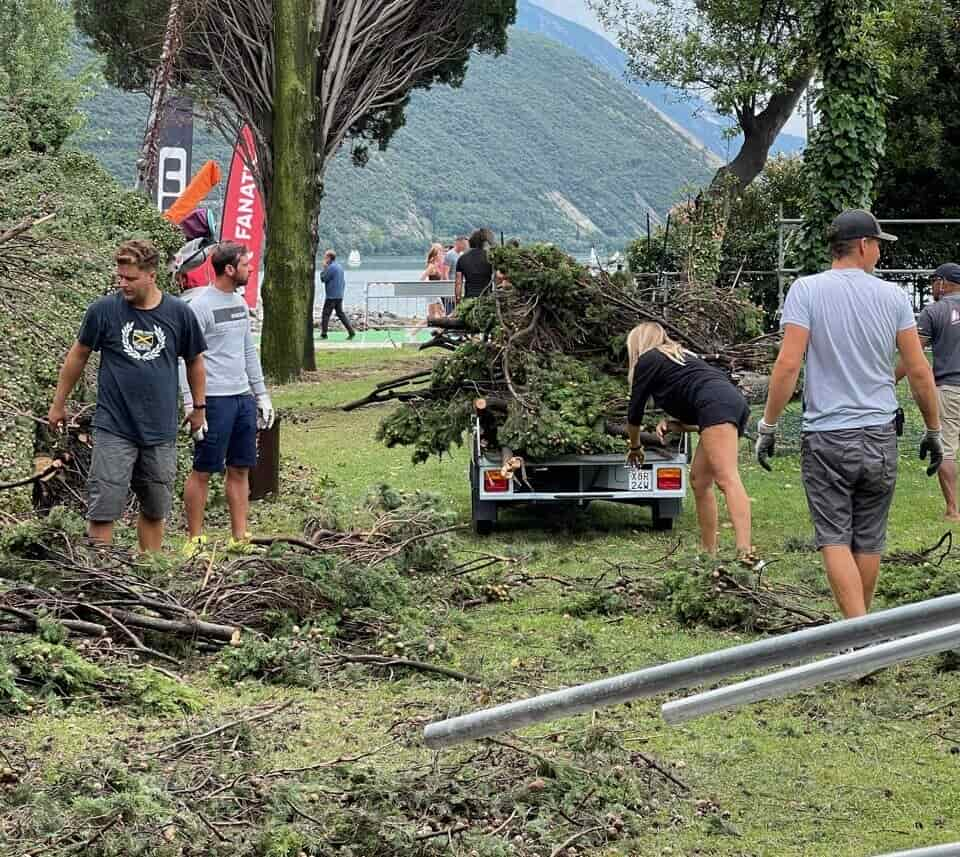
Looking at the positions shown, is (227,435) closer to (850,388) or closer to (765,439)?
(765,439)

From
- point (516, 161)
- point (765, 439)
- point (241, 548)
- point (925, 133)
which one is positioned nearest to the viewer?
point (765, 439)

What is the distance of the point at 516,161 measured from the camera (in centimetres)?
14412

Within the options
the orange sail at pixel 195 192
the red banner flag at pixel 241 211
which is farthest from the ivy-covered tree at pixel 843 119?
the red banner flag at pixel 241 211

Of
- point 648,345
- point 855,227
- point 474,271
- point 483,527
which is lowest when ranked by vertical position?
point 483,527

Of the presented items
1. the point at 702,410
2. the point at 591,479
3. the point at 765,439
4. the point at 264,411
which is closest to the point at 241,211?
the point at 591,479

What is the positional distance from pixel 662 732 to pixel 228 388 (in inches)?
176

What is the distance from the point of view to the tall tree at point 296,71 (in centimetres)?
2438

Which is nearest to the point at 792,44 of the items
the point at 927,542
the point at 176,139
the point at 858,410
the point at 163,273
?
the point at 176,139

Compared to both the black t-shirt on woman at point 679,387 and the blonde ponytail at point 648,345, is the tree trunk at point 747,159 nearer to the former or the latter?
the blonde ponytail at point 648,345

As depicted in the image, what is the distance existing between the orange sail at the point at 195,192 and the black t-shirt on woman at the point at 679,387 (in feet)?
46.7

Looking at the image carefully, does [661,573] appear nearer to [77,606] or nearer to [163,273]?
[77,606]

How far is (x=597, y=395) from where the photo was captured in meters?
12.0

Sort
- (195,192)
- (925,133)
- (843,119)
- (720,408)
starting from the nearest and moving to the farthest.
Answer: (720,408) → (843,119) → (195,192) → (925,133)

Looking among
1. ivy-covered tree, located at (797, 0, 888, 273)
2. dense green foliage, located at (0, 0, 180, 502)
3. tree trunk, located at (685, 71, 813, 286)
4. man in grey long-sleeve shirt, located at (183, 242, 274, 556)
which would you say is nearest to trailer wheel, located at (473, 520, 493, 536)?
man in grey long-sleeve shirt, located at (183, 242, 274, 556)
